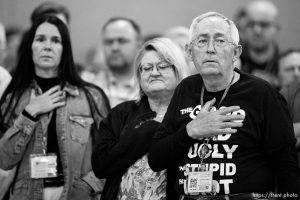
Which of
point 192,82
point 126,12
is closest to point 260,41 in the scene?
point 126,12

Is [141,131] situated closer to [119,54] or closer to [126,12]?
[119,54]

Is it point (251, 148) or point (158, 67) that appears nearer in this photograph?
point (251, 148)

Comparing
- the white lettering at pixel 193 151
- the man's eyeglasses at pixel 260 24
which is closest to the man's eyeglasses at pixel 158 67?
the white lettering at pixel 193 151

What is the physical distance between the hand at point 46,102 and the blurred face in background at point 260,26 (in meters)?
2.73

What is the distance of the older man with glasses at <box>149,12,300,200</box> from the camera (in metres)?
3.86

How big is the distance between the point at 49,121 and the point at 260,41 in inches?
117

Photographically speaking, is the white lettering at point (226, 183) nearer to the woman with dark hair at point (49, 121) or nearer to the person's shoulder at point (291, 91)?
the person's shoulder at point (291, 91)

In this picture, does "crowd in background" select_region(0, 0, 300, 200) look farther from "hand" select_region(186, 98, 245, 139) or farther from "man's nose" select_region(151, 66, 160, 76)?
"hand" select_region(186, 98, 245, 139)

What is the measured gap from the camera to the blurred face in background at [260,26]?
291 inches

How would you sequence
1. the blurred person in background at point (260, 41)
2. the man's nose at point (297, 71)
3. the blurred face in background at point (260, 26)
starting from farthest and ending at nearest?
1. the blurred face in background at point (260, 26)
2. the blurred person in background at point (260, 41)
3. the man's nose at point (297, 71)

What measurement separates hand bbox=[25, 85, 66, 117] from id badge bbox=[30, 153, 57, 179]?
33 centimetres

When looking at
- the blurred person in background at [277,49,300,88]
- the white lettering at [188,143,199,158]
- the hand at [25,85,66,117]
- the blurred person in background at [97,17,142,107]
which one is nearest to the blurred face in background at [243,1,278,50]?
the blurred person in background at [277,49,300,88]

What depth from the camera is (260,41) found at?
291 inches

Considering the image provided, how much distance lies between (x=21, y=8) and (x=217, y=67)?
6.04m
